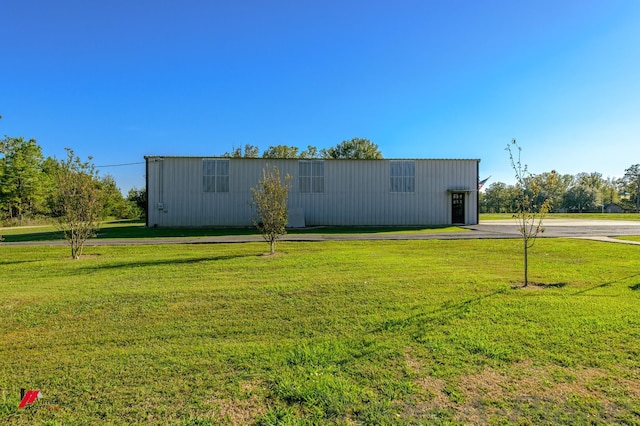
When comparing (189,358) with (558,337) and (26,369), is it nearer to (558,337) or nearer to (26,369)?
(26,369)

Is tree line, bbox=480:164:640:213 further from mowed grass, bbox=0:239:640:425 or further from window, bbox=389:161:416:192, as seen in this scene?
mowed grass, bbox=0:239:640:425

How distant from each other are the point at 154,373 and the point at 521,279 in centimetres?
706

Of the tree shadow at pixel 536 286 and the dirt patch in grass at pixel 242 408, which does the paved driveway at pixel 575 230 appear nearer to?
the tree shadow at pixel 536 286

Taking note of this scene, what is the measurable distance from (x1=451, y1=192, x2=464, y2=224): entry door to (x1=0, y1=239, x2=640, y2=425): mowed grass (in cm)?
2082

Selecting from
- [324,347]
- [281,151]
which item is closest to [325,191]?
[324,347]

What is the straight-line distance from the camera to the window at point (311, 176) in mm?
27016

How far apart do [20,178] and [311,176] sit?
43231 millimetres

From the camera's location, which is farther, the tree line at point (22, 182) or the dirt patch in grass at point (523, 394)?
the tree line at point (22, 182)

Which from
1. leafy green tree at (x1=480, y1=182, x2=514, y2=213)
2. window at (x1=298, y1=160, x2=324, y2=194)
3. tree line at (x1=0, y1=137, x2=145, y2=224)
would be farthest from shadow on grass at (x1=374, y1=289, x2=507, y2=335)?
leafy green tree at (x1=480, y1=182, x2=514, y2=213)

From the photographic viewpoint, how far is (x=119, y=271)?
8.47 meters

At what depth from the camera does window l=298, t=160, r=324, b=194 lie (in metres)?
27.0

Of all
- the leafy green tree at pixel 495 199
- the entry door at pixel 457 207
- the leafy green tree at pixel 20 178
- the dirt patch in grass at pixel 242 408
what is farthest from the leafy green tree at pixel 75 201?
the leafy green tree at pixel 495 199

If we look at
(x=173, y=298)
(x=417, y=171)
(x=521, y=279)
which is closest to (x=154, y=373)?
(x=173, y=298)

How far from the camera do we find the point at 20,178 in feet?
147
